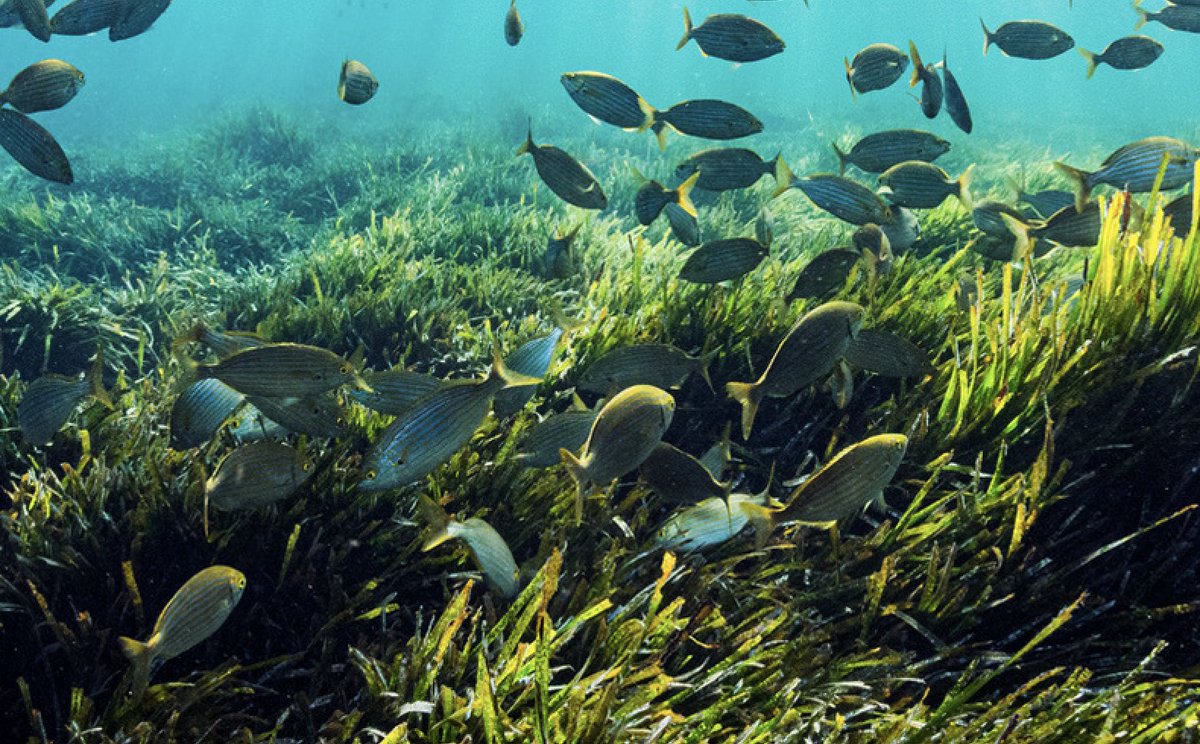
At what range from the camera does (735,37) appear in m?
5.33

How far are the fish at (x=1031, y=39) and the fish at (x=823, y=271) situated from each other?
360 cm

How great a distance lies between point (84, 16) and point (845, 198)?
572cm

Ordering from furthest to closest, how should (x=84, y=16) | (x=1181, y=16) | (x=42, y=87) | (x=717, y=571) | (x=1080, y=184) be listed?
(x=1181, y=16), (x=84, y=16), (x=42, y=87), (x=1080, y=184), (x=717, y=571)

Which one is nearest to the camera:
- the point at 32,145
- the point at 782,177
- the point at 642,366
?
the point at 642,366

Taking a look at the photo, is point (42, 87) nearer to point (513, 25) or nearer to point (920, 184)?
point (513, 25)

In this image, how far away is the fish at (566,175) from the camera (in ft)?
15.4

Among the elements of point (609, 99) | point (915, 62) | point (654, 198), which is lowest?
point (654, 198)

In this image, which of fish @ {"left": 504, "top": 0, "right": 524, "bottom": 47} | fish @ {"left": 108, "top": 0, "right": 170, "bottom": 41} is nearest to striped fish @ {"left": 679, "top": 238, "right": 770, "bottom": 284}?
fish @ {"left": 504, "top": 0, "right": 524, "bottom": 47}

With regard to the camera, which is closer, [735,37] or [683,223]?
[683,223]

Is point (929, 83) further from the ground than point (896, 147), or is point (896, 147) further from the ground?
point (929, 83)

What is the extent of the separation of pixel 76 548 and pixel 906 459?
330 centimetres

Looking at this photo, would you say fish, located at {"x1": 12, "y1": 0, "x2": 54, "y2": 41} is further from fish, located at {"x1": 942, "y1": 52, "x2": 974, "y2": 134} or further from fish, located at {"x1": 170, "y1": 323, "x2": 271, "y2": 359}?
fish, located at {"x1": 942, "y1": 52, "x2": 974, "y2": 134}

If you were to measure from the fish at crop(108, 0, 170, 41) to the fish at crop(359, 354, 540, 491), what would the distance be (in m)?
4.97

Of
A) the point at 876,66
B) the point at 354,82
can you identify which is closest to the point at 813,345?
the point at 876,66
